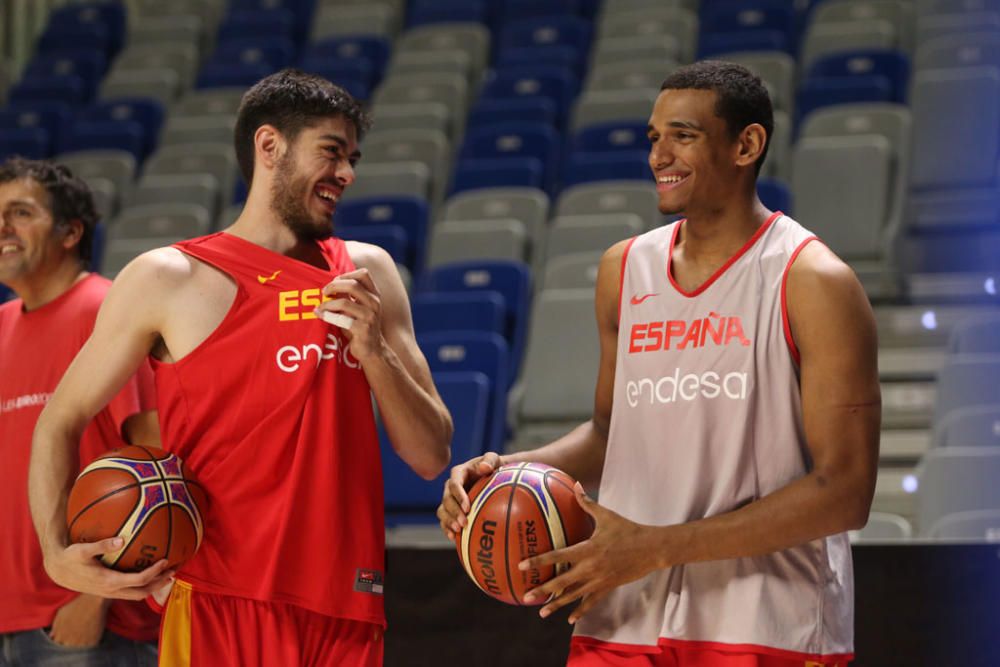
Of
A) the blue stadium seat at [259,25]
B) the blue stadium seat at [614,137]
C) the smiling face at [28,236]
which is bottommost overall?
the smiling face at [28,236]

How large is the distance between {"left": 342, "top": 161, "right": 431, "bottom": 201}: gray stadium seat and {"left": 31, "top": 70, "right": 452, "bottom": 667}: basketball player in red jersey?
4716 mm

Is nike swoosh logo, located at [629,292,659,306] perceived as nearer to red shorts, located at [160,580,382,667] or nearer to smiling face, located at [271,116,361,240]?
smiling face, located at [271,116,361,240]

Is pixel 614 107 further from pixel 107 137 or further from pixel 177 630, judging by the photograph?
pixel 177 630

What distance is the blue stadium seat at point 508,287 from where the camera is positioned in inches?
247

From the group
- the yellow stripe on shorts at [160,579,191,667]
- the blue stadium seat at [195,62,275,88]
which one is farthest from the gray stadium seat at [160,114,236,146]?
the yellow stripe on shorts at [160,579,191,667]

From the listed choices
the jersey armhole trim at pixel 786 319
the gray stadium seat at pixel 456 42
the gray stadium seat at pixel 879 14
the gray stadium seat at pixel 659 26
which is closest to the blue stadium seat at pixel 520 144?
the gray stadium seat at pixel 659 26

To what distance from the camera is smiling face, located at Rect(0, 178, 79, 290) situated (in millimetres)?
3406

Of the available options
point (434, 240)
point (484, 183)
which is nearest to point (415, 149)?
point (484, 183)

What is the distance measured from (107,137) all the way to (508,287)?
3.74 metres

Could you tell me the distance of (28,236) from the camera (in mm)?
3451

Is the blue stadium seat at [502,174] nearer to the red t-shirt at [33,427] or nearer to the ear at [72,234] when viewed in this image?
the ear at [72,234]

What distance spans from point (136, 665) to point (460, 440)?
7.72 feet

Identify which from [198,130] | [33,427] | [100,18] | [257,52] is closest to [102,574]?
[33,427]

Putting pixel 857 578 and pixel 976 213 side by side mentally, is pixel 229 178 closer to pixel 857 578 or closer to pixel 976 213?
Result: pixel 976 213
